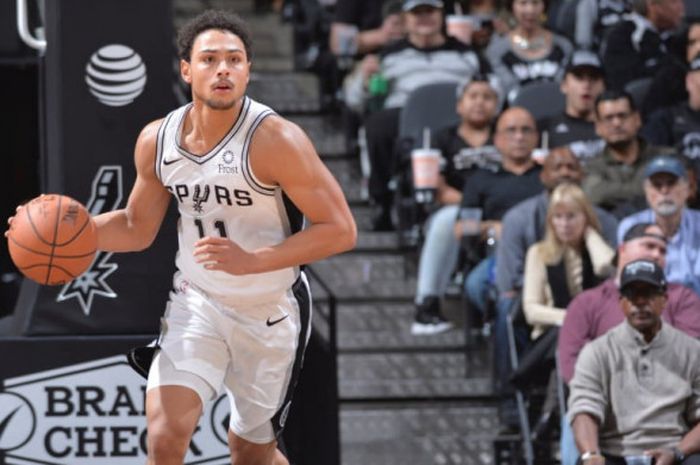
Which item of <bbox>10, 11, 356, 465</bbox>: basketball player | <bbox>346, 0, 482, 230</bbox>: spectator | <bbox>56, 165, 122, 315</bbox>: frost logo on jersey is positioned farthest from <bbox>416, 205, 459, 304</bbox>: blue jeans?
<bbox>10, 11, 356, 465</bbox>: basketball player

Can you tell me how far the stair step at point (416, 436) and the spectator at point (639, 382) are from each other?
5.30 ft

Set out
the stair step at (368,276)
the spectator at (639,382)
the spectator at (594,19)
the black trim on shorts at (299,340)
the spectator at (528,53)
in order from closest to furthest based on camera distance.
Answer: the black trim on shorts at (299,340) < the spectator at (639,382) < the stair step at (368,276) < the spectator at (528,53) < the spectator at (594,19)

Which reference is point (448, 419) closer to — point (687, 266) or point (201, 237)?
point (687, 266)

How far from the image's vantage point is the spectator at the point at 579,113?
32.9 feet

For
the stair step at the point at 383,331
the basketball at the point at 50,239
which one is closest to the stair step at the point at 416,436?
the stair step at the point at 383,331

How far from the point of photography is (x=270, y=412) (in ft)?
19.7

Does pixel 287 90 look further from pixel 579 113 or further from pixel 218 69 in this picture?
pixel 218 69

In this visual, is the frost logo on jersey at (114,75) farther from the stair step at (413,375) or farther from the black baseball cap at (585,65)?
the black baseball cap at (585,65)

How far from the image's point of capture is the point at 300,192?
18.5 ft

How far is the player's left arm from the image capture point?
18.3 ft

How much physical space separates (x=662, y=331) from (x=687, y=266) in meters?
1.04

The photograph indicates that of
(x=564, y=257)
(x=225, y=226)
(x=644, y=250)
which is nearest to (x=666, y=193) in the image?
(x=564, y=257)

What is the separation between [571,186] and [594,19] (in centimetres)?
353

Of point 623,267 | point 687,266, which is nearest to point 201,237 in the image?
point 623,267
